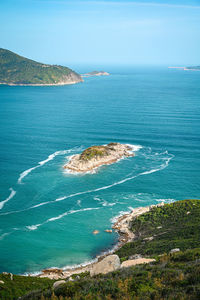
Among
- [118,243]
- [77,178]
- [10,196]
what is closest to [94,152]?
[77,178]

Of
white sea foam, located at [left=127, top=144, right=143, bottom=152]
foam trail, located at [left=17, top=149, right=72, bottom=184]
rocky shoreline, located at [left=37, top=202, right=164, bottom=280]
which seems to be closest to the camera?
rocky shoreline, located at [left=37, top=202, right=164, bottom=280]

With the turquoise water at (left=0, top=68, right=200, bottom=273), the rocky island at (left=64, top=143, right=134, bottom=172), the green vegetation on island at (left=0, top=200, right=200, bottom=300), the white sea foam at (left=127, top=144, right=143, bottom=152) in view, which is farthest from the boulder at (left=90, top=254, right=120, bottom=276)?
the white sea foam at (left=127, top=144, right=143, bottom=152)

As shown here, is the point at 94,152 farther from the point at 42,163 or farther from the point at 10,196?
the point at 10,196

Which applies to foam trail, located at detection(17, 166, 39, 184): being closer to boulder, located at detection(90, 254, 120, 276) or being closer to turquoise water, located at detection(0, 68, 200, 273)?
turquoise water, located at detection(0, 68, 200, 273)

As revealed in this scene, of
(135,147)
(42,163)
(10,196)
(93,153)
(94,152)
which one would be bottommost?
(10,196)

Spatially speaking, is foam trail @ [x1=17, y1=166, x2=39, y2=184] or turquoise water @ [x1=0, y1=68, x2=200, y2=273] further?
foam trail @ [x1=17, y1=166, x2=39, y2=184]

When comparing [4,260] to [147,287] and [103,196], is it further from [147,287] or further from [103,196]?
[147,287]
